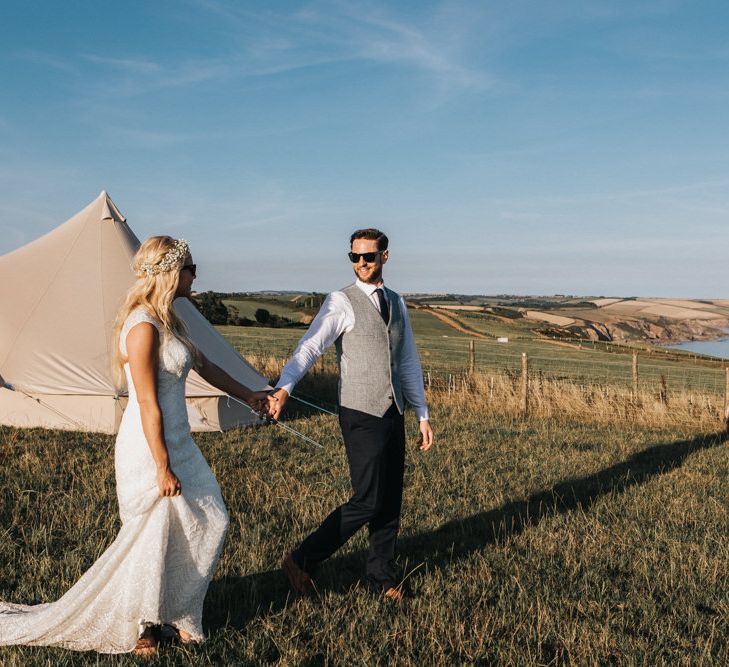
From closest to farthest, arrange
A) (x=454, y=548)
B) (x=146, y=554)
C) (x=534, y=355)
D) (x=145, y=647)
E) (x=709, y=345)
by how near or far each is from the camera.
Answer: (x=146, y=554) → (x=145, y=647) → (x=454, y=548) → (x=534, y=355) → (x=709, y=345)

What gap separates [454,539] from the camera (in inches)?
212

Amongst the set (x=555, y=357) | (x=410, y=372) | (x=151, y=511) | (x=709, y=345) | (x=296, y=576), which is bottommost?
(x=709, y=345)

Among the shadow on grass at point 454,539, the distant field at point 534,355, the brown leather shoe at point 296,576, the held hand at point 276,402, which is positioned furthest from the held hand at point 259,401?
the distant field at point 534,355

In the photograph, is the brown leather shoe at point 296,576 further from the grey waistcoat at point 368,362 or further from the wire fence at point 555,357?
the wire fence at point 555,357

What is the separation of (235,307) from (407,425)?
2017 inches

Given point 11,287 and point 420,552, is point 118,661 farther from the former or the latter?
point 11,287

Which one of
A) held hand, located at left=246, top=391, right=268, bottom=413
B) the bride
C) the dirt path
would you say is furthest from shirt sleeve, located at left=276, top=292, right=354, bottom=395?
the dirt path

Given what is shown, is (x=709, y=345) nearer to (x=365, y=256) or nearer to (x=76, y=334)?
(x=76, y=334)

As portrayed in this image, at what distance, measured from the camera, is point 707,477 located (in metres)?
7.88

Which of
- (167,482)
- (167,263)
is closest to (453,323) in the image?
(167,263)

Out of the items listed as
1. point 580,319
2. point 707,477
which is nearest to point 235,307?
point 580,319

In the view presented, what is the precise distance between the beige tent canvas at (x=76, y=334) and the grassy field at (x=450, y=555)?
0.81m

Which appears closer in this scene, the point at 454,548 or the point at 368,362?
the point at 368,362

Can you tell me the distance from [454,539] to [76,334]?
7.08 meters
